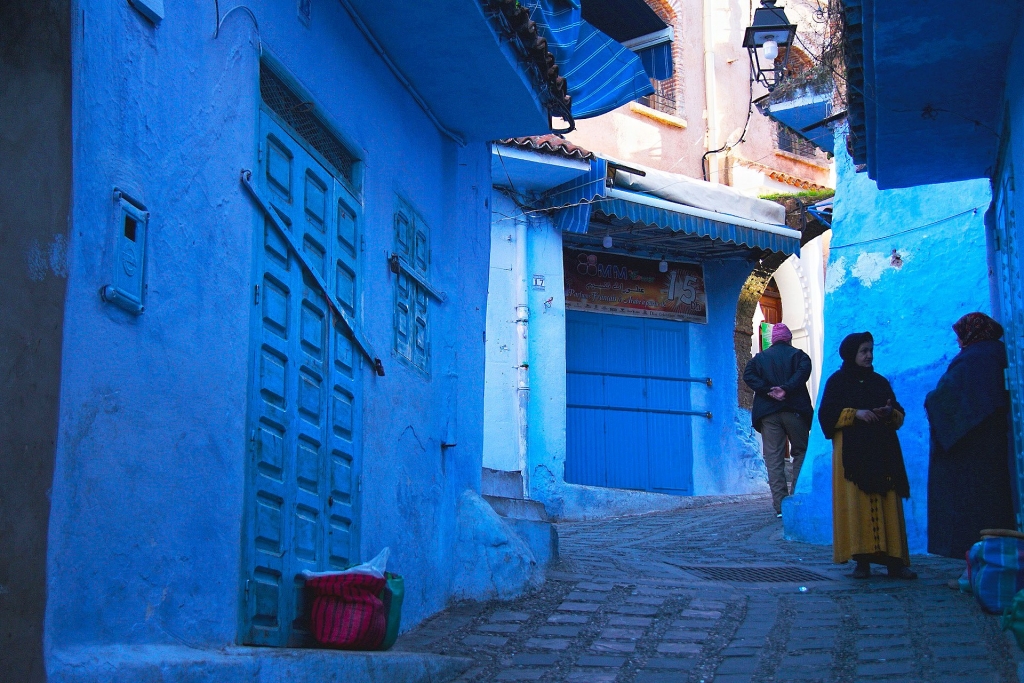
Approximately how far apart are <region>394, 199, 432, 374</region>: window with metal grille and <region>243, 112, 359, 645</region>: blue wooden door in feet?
2.21

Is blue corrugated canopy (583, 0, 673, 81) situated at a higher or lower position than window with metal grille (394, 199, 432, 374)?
higher

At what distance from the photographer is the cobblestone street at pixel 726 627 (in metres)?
4.79

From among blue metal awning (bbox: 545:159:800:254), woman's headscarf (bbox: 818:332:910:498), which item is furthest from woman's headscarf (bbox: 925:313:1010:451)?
blue metal awning (bbox: 545:159:800:254)

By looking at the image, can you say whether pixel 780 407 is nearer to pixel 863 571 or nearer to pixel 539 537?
pixel 863 571

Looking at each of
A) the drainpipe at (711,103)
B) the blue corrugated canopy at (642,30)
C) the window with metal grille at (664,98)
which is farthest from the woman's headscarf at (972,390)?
the drainpipe at (711,103)

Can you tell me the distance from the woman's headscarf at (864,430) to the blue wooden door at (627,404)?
5.95 m

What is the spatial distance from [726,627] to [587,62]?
14.3 ft

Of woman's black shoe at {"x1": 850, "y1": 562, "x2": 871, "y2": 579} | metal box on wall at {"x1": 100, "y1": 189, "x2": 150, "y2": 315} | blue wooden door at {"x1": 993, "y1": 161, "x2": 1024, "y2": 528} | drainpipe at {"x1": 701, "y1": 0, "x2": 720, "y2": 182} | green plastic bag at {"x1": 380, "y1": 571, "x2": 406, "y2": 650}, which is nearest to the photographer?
metal box on wall at {"x1": 100, "y1": 189, "x2": 150, "y2": 315}

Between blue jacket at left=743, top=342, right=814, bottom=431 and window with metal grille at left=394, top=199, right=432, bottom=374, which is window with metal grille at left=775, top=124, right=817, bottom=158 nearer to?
blue jacket at left=743, top=342, right=814, bottom=431

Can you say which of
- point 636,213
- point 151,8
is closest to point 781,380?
point 636,213

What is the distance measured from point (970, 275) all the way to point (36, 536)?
7.08 meters

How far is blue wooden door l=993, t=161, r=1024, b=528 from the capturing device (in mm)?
5797

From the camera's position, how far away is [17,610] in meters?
2.88

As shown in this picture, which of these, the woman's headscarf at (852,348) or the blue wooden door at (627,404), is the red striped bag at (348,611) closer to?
the woman's headscarf at (852,348)
